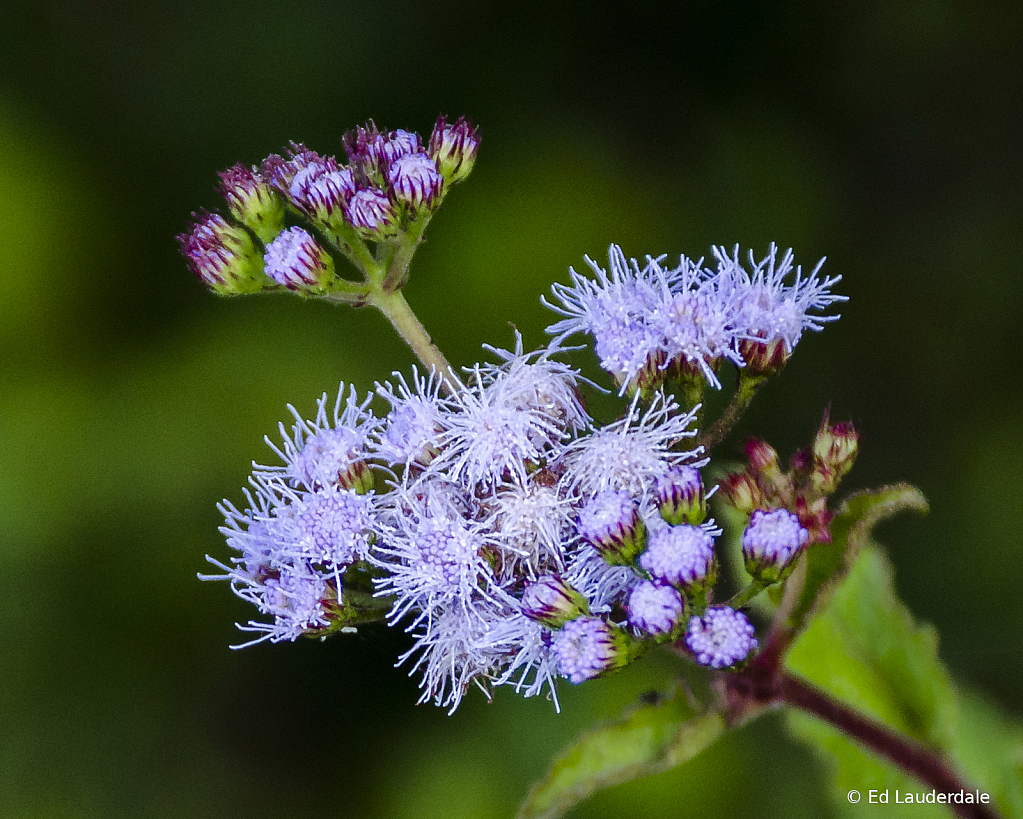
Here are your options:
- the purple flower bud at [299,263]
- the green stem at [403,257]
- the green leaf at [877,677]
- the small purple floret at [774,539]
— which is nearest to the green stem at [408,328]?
the green stem at [403,257]

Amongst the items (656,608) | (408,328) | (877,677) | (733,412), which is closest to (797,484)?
(733,412)

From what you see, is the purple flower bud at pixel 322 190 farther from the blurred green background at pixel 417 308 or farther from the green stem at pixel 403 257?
the blurred green background at pixel 417 308

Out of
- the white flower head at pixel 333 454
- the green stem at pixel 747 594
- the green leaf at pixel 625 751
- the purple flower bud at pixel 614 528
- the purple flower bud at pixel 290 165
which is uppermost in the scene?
the purple flower bud at pixel 290 165

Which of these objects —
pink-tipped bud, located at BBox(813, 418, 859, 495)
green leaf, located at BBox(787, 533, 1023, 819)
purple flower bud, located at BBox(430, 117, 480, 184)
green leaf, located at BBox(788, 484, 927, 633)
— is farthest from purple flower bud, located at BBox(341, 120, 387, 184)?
green leaf, located at BBox(787, 533, 1023, 819)

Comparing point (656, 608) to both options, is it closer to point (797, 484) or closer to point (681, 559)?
point (681, 559)

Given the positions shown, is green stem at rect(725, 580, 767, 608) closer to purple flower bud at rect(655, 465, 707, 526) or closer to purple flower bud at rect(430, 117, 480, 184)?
purple flower bud at rect(655, 465, 707, 526)

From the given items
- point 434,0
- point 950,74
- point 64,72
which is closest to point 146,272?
point 64,72

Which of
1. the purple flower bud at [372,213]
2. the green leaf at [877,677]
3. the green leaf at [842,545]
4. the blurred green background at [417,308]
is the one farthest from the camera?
the blurred green background at [417,308]

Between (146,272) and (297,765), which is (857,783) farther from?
(146,272)
